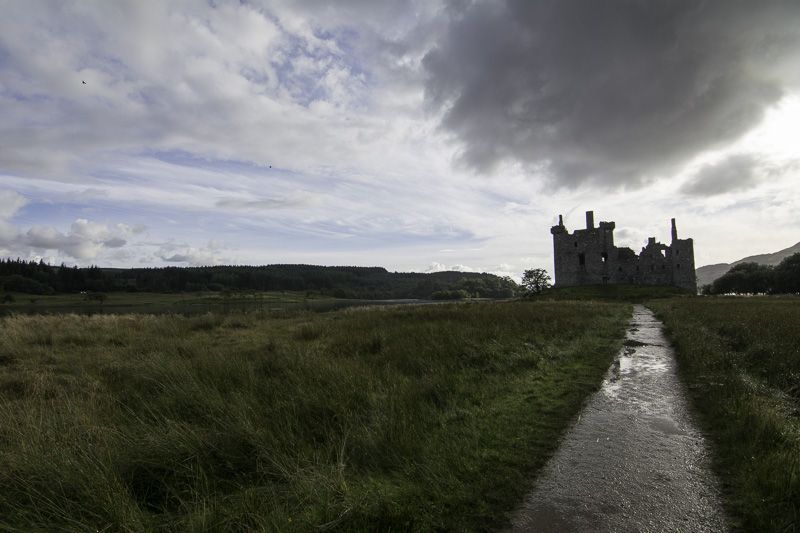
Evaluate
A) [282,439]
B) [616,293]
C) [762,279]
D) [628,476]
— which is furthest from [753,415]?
[762,279]

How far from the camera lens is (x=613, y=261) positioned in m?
60.9

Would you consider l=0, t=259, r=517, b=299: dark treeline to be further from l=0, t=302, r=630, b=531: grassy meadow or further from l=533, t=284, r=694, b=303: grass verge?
l=0, t=302, r=630, b=531: grassy meadow

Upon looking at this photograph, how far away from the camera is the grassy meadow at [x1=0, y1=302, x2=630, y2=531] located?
367cm

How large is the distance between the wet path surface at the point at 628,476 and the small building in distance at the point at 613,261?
58750 mm

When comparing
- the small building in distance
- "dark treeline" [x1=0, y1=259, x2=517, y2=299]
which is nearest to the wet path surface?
the small building in distance

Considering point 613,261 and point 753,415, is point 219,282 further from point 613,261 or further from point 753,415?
point 753,415

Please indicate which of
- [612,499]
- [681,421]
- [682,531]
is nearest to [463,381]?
[681,421]

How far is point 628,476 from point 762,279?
8009 centimetres

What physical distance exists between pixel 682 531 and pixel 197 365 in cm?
885

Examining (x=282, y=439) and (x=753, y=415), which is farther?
(x=753, y=415)

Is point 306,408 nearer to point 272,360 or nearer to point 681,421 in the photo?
point 272,360

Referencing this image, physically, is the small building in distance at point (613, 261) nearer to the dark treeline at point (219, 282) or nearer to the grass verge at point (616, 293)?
the grass verge at point (616, 293)

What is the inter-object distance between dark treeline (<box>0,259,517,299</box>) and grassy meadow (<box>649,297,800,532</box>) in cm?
9796

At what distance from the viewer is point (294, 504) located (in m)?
3.81
